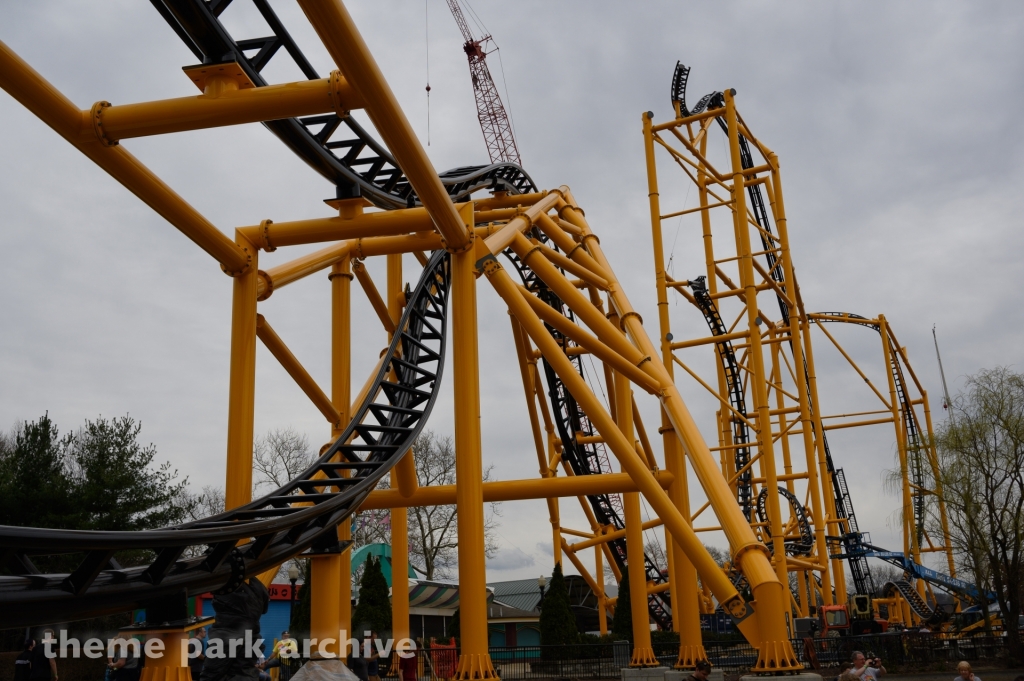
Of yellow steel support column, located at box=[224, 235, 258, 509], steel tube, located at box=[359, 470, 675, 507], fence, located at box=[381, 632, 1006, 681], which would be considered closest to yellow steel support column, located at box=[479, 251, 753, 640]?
steel tube, located at box=[359, 470, 675, 507]

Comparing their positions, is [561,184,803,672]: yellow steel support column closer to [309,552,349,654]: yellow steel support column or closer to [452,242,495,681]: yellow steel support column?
[452,242,495,681]: yellow steel support column

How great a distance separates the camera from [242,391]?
9570 millimetres

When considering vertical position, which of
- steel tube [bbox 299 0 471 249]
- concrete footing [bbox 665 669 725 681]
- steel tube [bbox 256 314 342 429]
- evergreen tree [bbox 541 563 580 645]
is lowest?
concrete footing [bbox 665 669 725 681]

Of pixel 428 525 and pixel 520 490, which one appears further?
pixel 428 525

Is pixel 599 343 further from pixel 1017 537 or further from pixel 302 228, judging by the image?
pixel 1017 537

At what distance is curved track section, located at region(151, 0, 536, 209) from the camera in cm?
746

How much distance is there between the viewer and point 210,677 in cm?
645

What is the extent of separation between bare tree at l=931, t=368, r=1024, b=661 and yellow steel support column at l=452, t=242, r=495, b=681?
1380cm

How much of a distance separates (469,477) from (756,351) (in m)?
10.0

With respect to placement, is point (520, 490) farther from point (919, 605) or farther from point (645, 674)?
point (919, 605)

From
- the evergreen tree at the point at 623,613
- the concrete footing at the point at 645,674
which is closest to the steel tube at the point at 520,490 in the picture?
the concrete footing at the point at 645,674

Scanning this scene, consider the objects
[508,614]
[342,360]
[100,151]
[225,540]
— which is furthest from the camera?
[508,614]

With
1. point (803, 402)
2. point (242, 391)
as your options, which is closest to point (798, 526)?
point (803, 402)

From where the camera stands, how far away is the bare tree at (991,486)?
62.7 ft
